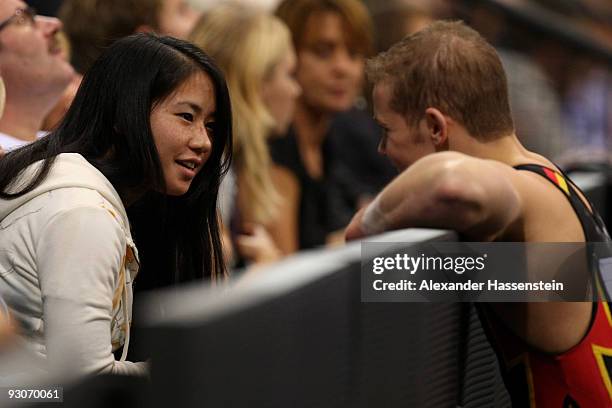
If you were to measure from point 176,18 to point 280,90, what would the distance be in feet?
2.82

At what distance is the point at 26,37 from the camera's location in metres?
3.49

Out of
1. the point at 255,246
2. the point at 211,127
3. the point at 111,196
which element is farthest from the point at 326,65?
the point at 111,196

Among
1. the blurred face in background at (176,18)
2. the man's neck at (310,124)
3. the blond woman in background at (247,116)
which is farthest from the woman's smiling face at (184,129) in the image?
the man's neck at (310,124)

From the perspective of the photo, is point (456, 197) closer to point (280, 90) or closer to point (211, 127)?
point (211, 127)

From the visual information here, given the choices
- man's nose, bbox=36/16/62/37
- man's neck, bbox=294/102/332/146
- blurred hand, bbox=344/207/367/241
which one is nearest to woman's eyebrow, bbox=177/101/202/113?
blurred hand, bbox=344/207/367/241

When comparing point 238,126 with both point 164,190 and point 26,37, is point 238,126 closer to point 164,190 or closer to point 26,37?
point 26,37

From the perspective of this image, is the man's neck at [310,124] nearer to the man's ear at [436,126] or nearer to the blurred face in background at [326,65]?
the blurred face in background at [326,65]

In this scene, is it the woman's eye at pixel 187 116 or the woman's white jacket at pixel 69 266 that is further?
the woman's eye at pixel 187 116

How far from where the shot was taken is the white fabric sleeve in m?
2.36

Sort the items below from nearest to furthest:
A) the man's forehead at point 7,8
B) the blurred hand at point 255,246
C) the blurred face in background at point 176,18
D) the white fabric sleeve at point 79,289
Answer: the white fabric sleeve at point 79,289 < the man's forehead at point 7,8 < the blurred face in background at point 176,18 < the blurred hand at point 255,246

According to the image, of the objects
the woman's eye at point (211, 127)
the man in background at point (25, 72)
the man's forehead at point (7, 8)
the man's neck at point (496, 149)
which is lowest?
the man's neck at point (496, 149)

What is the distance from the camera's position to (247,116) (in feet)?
17.8

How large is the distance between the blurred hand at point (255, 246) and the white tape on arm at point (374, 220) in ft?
8.18

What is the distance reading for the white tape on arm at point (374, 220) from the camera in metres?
2.79
